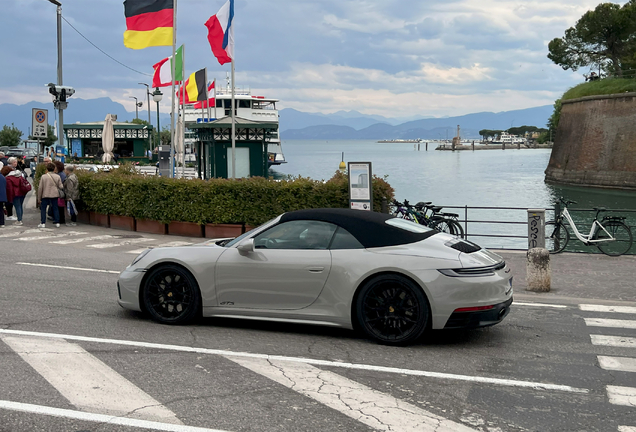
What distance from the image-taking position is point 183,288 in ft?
24.0

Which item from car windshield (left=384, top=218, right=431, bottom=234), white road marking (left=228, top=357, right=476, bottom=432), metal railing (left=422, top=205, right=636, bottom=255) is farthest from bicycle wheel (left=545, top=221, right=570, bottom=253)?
white road marking (left=228, top=357, right=476, bottom=432)

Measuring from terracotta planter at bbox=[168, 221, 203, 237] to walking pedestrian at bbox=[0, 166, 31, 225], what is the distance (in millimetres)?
4777

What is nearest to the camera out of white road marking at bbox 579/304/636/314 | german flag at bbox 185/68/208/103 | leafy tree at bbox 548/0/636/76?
white road marking at bbox 579/304/636/314

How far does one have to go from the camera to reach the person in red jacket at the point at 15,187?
18.6 metres

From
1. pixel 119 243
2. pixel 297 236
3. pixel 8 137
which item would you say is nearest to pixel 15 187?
pixel 119 243

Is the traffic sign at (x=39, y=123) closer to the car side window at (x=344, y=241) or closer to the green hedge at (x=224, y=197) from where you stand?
the green hedge at (x=224, y=197)

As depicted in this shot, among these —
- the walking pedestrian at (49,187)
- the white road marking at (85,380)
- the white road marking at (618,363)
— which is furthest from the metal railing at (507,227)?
the white road marking at (85,380)

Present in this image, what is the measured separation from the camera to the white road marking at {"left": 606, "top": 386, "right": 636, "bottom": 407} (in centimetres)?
506

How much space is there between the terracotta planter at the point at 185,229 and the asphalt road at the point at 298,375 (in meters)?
8.44

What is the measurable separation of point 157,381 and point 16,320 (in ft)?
9.79

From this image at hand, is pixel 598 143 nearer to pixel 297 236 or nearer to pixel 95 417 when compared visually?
pixel 297 236

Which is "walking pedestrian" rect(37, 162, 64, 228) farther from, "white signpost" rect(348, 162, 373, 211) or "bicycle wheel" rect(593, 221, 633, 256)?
"bicycle wheel" rect(593, 221, 633, 256)

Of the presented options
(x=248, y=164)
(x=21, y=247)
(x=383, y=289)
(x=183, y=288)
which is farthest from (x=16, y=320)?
(x=248, y=164)

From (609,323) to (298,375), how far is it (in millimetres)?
4370
